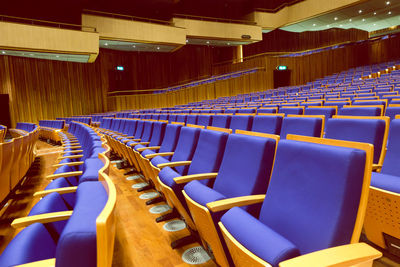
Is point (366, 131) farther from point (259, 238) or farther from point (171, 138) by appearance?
point (171, 138)

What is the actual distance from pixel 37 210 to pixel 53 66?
4691 mm

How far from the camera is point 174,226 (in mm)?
709

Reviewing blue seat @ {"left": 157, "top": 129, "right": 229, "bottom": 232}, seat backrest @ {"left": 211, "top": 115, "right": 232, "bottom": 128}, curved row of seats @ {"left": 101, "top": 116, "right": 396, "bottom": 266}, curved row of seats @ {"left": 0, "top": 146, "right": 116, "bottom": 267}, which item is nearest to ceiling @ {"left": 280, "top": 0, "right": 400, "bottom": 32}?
seat backrest @ {"left": 211, "top": 115, "right": 232, "bottom": 128}

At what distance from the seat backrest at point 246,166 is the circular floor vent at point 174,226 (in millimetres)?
210

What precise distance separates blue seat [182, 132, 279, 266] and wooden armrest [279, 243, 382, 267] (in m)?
0.18

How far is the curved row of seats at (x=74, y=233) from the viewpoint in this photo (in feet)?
0.70

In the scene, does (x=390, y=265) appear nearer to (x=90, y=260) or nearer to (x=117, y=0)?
(x=90, y=260)

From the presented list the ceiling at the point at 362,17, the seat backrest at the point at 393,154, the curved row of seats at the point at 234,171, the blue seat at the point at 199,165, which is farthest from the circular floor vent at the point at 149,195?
the ceiling at the point at 362,17

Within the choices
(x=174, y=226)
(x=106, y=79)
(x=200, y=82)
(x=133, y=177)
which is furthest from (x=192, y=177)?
(x=106, y=79)

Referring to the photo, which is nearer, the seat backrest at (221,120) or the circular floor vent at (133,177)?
the seat backrest at (221,120)

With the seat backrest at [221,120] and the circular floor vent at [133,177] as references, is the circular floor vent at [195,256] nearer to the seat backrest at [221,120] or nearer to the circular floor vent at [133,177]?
the seat backrest at [221,120]

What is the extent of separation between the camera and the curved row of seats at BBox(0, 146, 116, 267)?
0.21 m

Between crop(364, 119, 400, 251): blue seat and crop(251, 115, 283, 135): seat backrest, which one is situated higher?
crop(251, 115, 283, 135): seat backrest

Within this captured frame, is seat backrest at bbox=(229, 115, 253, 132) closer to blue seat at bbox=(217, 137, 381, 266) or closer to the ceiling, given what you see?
blue seat at bbox=(217, 137, 381, 266)
